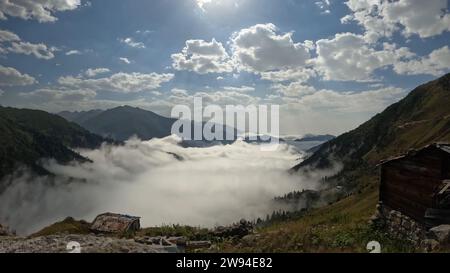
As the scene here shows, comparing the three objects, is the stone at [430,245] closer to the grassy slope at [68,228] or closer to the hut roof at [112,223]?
the hut roof at [112,223]

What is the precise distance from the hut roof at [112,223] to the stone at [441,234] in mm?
23599

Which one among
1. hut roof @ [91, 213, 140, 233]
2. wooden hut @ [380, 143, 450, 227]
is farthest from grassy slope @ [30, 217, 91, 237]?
wooden hut @ [380, 143, 450, 227]

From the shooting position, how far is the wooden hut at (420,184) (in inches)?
838

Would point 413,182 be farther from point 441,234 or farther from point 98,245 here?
point 98,245

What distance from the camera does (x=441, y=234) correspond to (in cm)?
1830

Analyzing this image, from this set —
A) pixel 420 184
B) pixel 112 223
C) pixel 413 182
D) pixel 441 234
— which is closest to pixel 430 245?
pixel 441 234

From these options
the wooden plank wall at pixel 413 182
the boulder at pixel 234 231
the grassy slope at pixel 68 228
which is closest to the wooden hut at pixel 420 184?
the wooden plank wall at pixel 413 182

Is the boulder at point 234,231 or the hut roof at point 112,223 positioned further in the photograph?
the hut roof at point 112,223

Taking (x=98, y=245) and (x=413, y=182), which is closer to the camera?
(x=98, y=245)

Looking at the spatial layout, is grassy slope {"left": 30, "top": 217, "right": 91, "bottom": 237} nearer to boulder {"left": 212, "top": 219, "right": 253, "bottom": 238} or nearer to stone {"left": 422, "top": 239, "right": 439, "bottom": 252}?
boulder {"left": 212, "top": 219, "right": 253, "bottom": 238}

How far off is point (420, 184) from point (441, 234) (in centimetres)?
600
